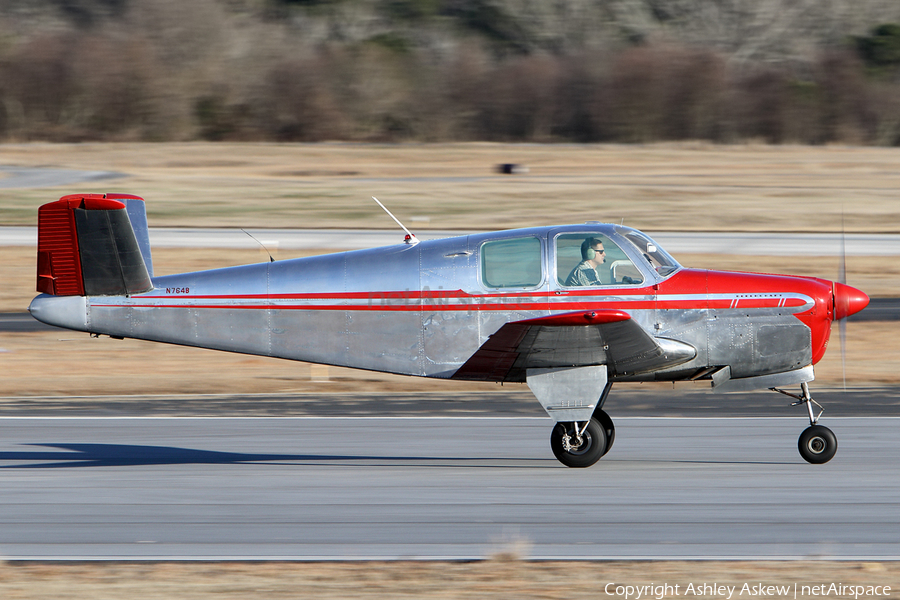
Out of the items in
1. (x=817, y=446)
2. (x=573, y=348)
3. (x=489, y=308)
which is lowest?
(x=817, y=446)

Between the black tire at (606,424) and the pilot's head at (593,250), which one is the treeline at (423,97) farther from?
the pilot's head at (593,250)

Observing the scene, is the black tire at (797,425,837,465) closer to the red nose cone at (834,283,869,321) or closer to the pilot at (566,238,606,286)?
the red nose cone at (834,283,869,321)

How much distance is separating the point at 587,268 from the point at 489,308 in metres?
0.94

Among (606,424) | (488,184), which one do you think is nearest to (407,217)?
(488,184)

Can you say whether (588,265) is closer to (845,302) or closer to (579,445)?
(579,445)

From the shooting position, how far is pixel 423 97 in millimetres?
59906

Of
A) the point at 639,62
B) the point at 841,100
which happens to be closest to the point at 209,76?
the point at 639,62

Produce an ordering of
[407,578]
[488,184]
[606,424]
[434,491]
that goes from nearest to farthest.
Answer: [407,578] < [434,491] < [606,424] < [488,184]

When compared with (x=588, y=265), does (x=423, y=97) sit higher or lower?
higher

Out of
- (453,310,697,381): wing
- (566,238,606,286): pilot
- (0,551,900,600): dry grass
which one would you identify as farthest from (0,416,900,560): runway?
(566,238,606,286): pilot

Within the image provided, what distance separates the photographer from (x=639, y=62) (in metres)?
55.1

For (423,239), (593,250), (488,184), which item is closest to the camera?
(593,250)

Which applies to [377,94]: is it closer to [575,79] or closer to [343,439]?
[575,79]

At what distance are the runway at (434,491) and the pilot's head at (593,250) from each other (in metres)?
1.97
